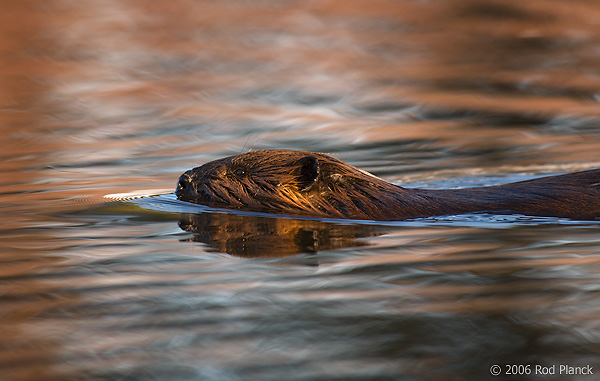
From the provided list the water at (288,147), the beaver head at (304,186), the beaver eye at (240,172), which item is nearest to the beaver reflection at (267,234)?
the water at (288,147)

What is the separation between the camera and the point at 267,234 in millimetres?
4582

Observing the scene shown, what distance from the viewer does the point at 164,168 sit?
7.42 metres

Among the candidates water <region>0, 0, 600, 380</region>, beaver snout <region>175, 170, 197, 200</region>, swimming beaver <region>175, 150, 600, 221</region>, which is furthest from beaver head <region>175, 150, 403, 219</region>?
beaver snout <region>175, 170, 197, 200</region>

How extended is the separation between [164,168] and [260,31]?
7204mm

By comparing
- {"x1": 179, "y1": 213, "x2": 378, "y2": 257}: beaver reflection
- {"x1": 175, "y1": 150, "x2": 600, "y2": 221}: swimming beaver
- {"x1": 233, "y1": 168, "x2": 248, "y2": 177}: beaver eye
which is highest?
{"x1": 233, "y1": 168, "x2": 248, "y2": 177}: beaver eye

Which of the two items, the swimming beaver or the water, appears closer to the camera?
the water

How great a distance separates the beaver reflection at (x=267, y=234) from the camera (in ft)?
13.9

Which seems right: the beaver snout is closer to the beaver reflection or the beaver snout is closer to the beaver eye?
the beaver reflection

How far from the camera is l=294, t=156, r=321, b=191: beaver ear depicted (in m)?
4.94

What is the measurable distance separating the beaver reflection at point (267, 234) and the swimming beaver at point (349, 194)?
15 centimetres

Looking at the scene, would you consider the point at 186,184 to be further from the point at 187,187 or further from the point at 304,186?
the point at 304,186

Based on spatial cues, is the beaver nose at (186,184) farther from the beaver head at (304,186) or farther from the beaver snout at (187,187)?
the beaver head at (304,186)

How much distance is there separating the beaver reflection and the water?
2 centimetres

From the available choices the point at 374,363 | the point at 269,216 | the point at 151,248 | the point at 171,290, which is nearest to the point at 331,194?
the point at 269,216
